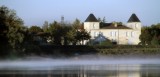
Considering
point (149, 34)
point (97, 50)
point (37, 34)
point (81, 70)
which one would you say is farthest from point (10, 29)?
point (149, 34)

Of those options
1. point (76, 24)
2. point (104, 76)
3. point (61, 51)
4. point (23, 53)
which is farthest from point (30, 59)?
point (76, 24)

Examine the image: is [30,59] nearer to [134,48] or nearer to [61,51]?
[61,51]

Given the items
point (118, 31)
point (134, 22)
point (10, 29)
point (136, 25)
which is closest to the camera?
point (10, 29)

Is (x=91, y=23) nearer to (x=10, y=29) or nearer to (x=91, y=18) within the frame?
(x=91, y=18)

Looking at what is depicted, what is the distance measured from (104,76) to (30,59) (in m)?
33.8

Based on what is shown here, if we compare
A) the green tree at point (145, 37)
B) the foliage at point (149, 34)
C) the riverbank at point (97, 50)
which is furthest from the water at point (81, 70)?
the green tree at point (145, 37)

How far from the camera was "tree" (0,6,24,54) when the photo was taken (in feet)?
204

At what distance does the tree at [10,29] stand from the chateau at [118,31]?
44.5 m

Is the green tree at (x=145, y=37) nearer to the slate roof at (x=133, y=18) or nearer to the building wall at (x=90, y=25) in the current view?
the slate roof at (x=133, y=18)

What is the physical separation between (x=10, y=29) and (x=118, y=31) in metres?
49.4

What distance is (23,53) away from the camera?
213ft

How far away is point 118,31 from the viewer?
10981 cm

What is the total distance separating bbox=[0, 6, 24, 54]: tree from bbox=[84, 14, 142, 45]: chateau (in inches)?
1750

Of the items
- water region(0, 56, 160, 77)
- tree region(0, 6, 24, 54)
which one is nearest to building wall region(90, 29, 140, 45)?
water region(0, 56, 160, 77)
